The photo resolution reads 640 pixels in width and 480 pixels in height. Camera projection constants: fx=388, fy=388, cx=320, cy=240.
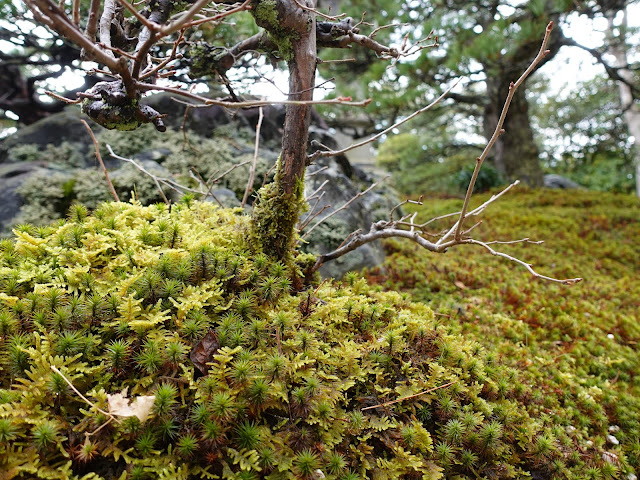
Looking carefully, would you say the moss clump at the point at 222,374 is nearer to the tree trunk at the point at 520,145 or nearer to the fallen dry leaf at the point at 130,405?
the fallen dry leaf at the point at 130,405

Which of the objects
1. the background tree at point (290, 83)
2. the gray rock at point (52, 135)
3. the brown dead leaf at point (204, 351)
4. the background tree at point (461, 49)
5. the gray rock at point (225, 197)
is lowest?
the brown dead leaf at point (204, 351)

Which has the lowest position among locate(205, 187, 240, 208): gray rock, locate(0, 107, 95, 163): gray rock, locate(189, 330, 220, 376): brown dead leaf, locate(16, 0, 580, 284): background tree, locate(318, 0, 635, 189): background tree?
locate(189, 330, 220, 376): brown dead leaf

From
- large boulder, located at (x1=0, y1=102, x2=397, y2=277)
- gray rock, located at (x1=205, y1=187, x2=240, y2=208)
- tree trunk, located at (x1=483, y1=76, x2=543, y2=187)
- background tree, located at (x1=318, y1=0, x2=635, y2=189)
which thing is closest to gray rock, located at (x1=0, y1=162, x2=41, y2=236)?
large boulder, located at (x1=0, y1=102, x2=397, y2=277)

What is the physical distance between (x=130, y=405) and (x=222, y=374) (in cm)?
28

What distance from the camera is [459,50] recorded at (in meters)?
5.59

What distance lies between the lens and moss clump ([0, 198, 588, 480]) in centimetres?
115

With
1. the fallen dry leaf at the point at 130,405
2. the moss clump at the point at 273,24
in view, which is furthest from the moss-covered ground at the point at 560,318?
the moss clump at the point at 273,24

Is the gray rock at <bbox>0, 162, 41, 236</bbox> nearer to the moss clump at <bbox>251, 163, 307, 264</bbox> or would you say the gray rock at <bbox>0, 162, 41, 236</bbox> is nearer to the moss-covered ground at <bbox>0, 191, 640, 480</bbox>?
the moss-covered ground at <bbox>0, 191, 640, 480</bbox>

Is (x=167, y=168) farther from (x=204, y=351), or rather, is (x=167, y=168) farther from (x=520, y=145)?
(x=520, y=145)

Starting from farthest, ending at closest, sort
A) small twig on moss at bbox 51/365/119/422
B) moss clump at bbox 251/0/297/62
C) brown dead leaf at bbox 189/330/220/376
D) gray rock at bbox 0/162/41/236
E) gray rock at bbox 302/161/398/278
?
gray rock at bbox 302/161/398/278, gray rock at bbox 0/162/41/236, moss clump at bbox 251/0/297/62, brown dead leaf at bbox 189/330/220/376, small twig on moss at bbox 51/365/119/422

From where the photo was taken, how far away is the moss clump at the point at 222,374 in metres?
1.15

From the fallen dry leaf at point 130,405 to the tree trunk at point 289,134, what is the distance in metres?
0.94

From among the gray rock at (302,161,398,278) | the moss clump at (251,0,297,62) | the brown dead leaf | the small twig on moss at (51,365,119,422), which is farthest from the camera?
the gray rock at (302,161,398,278)

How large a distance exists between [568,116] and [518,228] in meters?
12.8
